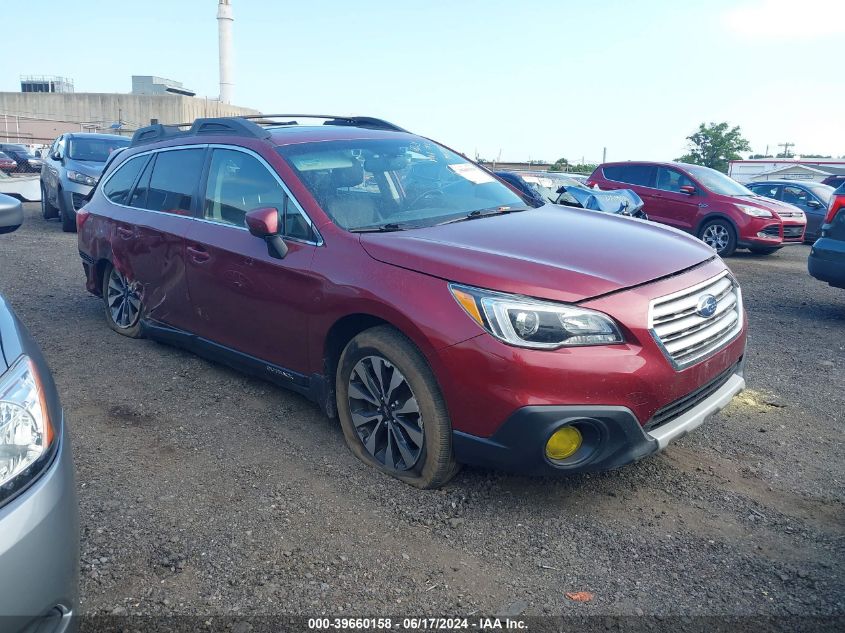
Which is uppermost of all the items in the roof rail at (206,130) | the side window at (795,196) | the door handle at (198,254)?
the roof rail at (206,130)

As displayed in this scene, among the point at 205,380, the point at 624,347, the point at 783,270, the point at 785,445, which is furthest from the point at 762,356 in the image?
the point at 783,270

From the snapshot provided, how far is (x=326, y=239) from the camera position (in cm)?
365

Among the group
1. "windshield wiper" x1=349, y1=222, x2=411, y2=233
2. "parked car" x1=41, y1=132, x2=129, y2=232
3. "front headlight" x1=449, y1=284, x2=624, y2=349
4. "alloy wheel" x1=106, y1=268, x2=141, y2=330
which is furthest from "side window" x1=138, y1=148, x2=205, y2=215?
"parked car" x1=41, y1=132, x2=129, y2=232

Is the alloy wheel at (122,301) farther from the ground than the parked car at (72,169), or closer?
closer

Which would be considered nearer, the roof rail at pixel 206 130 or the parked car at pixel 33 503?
the parked car at pixel 33 503

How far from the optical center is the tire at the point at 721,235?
1241 cm

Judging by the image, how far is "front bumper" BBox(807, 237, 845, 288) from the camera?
22.4ft

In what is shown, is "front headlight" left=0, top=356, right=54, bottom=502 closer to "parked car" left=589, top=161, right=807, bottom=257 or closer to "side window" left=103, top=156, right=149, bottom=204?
"side window" left=103, top=156, right=149, bottom=204

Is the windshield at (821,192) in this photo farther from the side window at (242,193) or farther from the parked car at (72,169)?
the side window at (242,193)

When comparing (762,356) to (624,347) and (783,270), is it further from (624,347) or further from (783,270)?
(783,270)

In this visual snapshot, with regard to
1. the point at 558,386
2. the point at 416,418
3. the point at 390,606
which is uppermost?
the point at 558,386

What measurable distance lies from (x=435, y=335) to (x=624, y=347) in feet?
2.59

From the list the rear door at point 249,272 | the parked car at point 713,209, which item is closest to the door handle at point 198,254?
the rear door at point 249,272

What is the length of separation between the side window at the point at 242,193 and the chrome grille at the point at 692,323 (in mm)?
1797
